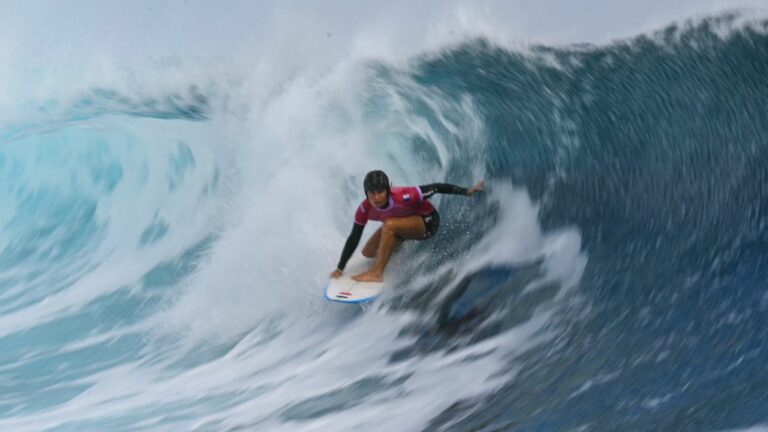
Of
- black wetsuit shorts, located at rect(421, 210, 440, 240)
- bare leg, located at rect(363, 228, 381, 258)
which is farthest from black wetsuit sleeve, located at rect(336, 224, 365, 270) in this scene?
black wetsuit shorts, located at rect(421, 210, 440, 240)

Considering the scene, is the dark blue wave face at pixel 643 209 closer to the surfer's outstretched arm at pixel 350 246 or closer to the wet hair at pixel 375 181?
the surfer's outstretched arm at pixel 350 246

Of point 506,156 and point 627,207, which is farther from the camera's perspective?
point 506,156

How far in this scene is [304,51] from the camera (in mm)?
7555

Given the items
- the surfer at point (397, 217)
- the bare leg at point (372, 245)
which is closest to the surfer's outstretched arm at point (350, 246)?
the surfer at point (397, 217)

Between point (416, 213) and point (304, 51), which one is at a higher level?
point (304, 51)

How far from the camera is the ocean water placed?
12.4 feet

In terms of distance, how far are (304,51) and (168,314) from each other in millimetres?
2535

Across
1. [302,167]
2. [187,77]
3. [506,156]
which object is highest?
[187,77]

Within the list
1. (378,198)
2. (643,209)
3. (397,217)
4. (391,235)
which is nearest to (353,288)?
(391,235)

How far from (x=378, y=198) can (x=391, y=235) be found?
13.4 inches

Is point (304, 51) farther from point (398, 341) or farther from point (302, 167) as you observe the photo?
point (398, 341)

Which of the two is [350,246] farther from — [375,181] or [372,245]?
[375,181]

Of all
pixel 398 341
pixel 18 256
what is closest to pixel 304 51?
pixel 398 341

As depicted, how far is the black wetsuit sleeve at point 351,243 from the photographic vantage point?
541 cm
